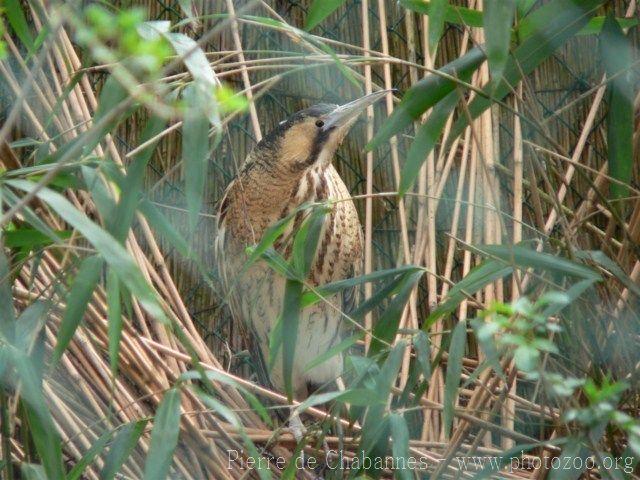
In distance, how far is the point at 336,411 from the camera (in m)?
1.58

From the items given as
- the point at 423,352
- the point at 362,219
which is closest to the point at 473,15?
the point at 423,352

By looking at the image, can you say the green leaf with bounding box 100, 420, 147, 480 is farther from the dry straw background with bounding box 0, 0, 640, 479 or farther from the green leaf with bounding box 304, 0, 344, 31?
the green leaf with bounding box 304, 0, 344, 31

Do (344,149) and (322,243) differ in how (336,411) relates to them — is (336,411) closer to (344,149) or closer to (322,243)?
(322,243)

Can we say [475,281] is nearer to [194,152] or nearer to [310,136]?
[194,152]

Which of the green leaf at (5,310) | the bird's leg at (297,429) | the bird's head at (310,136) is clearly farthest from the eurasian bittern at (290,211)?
the green leaf at (5,310)

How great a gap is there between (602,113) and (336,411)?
1.41 metres

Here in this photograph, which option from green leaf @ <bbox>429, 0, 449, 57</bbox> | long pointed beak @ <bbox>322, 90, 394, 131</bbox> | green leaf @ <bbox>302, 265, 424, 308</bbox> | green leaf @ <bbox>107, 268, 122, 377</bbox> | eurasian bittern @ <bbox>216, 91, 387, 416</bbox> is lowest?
eurasian bittern @ <bbox>216, 91, 387, 416</bbox>

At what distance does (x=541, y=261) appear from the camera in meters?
1.43

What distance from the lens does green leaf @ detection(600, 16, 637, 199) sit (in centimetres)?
144

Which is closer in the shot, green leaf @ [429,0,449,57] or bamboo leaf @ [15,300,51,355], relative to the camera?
green leaf @ [429,0,449,57]

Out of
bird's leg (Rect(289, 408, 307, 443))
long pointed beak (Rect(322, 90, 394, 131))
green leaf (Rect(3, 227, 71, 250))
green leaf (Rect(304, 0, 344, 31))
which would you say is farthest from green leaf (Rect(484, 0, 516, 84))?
bird's leg (Rect(289, 408, 307, 443))

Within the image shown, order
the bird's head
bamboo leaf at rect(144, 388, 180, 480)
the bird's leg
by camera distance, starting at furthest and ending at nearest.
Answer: the bird's head < the bird's leg < bamboo leaf at rect(144, 388, 180, 480)

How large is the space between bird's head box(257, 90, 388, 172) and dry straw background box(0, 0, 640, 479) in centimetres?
10

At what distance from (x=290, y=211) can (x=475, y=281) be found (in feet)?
3.06
